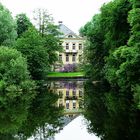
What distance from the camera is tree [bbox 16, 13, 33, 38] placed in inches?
3371

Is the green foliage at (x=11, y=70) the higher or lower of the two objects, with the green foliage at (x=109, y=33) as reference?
lower

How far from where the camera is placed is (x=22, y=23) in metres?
86.4

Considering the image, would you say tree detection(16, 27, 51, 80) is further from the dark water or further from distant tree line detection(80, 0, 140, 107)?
the dark water

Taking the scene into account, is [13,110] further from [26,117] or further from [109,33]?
[109,33]

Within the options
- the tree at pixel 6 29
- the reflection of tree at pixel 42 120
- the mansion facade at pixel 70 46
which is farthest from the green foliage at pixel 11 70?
the mansion facade at pixel 70 46

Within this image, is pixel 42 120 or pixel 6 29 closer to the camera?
pixel 42 120

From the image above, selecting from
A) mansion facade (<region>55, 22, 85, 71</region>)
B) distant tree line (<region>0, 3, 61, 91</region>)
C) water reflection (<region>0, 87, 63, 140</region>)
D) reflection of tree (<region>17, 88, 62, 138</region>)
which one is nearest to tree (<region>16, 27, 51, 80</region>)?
distant tree line (<region>0, 3, 61, 91</region>)

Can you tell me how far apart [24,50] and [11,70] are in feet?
55.4

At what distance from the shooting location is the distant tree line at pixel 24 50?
42094 mm

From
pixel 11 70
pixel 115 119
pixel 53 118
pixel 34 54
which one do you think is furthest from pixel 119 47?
pixel 34 54

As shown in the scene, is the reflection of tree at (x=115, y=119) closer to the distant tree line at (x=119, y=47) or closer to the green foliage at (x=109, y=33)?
the distant tree line at (x=119, y=47)

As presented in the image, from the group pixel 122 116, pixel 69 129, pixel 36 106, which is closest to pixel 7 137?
pixel 69 129

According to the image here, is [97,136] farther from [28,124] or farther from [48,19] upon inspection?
[48,19]

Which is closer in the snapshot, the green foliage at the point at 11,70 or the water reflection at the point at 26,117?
the water reflection at the point at 26,117
